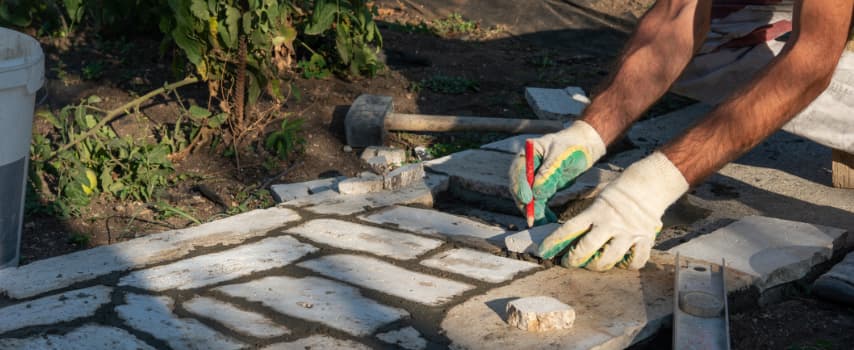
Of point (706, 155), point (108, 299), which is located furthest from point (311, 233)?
point (706, 155)

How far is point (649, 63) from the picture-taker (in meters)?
3.52

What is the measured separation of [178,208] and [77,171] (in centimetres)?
40

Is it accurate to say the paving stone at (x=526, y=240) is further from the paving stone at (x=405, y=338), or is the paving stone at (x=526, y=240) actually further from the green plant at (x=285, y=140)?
the green plant at (x=285, y=140)

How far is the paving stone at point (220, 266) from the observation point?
107 inches

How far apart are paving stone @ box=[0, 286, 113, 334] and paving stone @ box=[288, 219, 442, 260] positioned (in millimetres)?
728

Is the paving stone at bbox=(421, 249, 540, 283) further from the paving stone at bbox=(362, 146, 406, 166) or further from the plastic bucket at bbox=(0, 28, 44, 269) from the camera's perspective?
the plastic bucket at bbox=(0, 28, 44, 269)

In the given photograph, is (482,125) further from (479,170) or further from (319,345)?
(319,345)

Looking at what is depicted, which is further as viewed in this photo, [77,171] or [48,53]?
[48,53]

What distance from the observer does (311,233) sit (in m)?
3.17

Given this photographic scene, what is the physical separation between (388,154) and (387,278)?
1367 mm

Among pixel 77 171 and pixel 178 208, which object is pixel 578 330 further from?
pixel 77 171

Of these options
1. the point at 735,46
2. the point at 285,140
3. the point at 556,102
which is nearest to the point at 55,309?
the point at 285,140

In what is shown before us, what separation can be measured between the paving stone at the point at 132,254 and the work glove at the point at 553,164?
0.78m

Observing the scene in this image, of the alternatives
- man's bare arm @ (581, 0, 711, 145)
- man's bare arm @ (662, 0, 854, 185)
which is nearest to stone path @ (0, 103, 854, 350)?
man's bare arm @ (662, 0, 854, 185)
